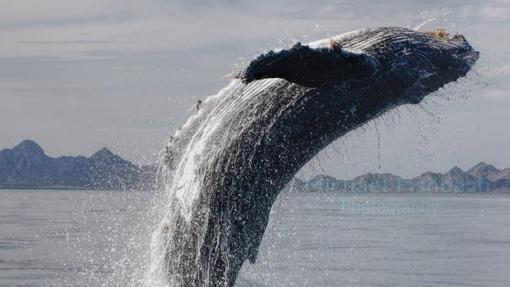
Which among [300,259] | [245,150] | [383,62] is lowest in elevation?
[300,259]

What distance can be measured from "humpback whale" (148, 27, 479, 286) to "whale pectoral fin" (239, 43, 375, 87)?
68 millimetres

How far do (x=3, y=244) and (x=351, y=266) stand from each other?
1218 centimetres

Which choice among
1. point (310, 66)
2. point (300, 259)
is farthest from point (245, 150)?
point (300, 259)

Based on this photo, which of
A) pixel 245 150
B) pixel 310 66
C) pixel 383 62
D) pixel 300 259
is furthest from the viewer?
pixel 300 259

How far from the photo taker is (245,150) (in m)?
9.88

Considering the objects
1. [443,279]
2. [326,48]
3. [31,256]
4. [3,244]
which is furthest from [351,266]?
[326,48]

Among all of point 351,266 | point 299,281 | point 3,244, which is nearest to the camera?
point 299,281

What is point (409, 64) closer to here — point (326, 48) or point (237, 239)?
point (326, 48)

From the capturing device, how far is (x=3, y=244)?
93.0 feet

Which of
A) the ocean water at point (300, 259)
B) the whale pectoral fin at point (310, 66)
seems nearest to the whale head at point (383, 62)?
the whale pectoral fin at point (310, 66)

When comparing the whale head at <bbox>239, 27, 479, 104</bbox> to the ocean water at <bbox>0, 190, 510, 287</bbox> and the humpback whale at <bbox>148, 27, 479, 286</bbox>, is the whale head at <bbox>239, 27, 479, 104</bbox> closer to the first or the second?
the humpback whale at <bbox>148, 27, 479, 286</bbox>

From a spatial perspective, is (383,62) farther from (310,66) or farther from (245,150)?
(245,150)

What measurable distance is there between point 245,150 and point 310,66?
144 cm

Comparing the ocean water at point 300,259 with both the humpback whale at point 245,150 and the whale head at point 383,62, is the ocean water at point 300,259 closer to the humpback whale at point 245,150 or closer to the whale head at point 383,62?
the humpback whale at point 245,150
